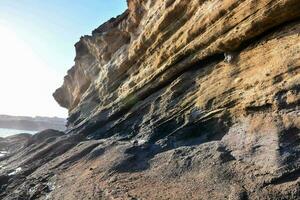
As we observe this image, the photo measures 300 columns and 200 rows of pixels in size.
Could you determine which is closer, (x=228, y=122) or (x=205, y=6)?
(x=228, y=122)

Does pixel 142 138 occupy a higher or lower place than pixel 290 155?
higher

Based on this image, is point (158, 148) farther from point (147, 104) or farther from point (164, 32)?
point (164, 32)

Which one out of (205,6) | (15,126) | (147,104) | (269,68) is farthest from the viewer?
(15,126)

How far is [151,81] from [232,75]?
19.2 feet

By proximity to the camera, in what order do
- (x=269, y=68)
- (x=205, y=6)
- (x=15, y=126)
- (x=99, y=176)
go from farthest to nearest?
(x=15, y=126) → (x=205, y=6) → (x=99, y=176) → (x=269, y=68)

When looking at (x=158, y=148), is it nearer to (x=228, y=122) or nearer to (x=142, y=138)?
(x=142, y=138)

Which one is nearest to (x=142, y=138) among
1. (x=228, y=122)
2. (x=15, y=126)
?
(x=228, y=122)

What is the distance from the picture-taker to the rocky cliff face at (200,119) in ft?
34.7

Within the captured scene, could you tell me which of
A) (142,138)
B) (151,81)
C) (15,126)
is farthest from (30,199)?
(15,126)

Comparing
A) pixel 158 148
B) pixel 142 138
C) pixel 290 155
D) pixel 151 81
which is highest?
pixel 151 81

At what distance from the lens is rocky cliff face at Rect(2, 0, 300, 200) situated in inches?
416

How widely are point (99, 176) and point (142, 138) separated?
3.39 meters

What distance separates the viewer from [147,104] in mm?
18219

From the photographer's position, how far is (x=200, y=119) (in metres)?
14.2
